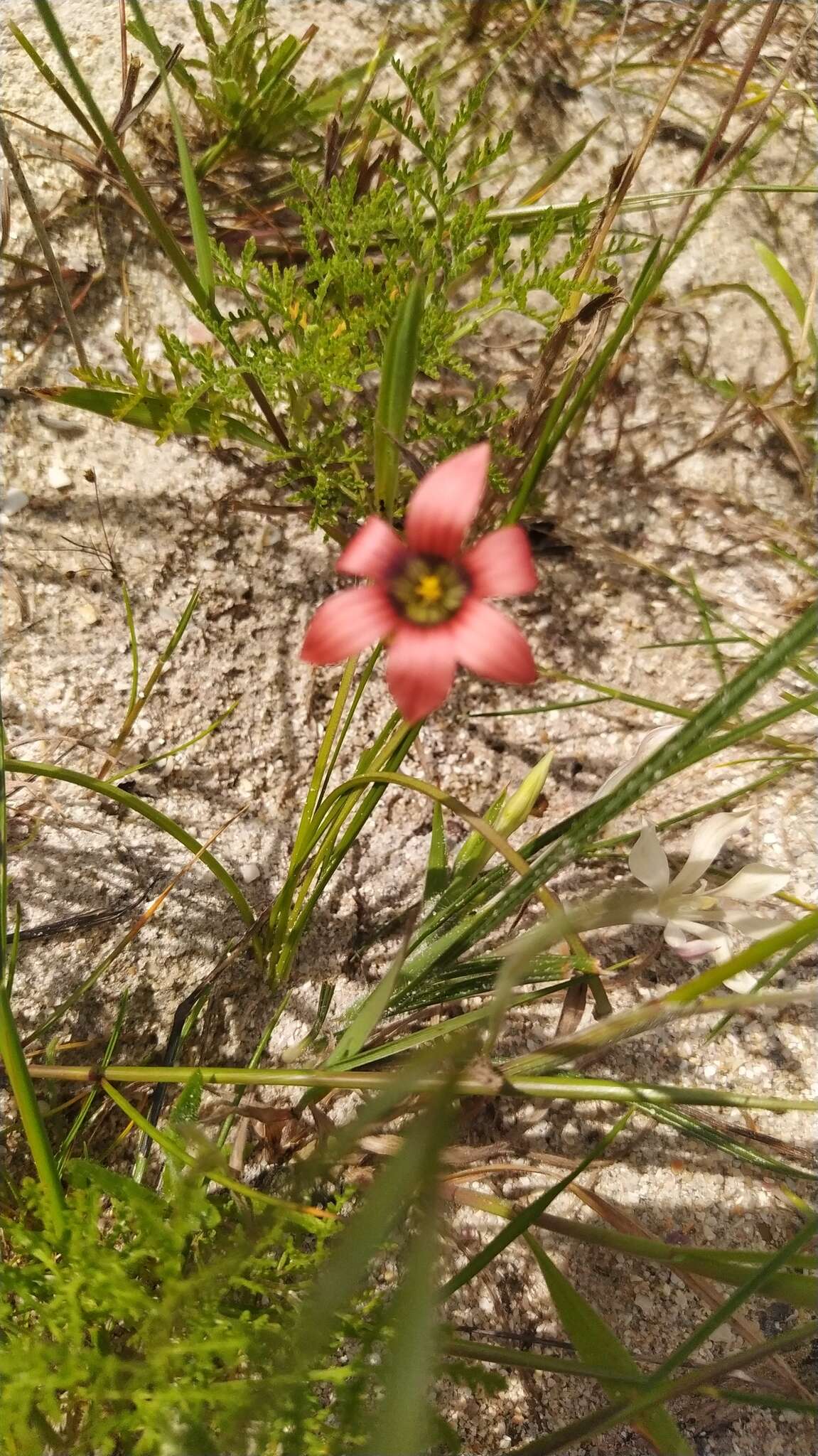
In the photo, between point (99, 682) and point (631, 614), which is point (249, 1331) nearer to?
point (99, 682)

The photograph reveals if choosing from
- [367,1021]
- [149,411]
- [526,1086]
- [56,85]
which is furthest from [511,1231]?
[56,85]

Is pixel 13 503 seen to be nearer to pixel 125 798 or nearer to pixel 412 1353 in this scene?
pixel 125 798

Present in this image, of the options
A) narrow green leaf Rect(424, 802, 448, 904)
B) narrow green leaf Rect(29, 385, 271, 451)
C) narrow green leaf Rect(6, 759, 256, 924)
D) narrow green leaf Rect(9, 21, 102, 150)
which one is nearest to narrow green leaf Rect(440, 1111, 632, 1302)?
narrow green leaf Rect(424, 802, 448, 904)

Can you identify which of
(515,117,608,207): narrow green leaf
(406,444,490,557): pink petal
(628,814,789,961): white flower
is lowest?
(628,814,789,961): white flower

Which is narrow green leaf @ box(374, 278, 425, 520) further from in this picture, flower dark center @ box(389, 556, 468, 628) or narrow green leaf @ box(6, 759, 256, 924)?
narrow green leaf @ box(6, 759, 256, 924)

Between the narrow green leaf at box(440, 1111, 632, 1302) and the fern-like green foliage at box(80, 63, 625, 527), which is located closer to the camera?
the narrow green leaf at box(440, 1111, 632, 1302)

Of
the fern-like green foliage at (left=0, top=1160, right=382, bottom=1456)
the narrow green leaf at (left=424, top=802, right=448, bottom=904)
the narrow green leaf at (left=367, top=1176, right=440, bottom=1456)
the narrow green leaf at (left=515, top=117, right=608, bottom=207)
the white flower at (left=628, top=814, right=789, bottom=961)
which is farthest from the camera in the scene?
the narrow green leaf at (left=515, top=117, right=608, bottom=207)

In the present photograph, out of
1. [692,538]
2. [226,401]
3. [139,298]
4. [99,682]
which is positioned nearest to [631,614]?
[692,538]
